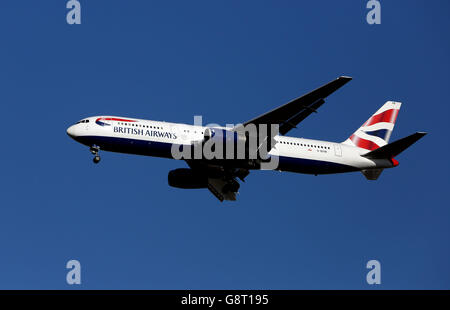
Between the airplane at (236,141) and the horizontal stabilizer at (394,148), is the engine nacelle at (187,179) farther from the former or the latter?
the horizontal stabilizer at (394,148)

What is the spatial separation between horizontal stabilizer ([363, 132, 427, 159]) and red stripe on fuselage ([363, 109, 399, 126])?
172 inches

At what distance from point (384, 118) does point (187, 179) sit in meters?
16.1

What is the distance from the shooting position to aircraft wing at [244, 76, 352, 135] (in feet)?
120

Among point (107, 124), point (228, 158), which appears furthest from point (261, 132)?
point (107, 124)

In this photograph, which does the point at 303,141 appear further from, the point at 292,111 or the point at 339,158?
the point at 292,111

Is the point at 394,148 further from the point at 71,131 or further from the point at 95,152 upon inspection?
the point at 71,131

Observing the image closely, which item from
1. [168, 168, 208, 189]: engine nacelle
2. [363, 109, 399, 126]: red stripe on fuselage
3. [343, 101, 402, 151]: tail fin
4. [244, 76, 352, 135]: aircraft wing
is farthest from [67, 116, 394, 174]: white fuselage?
[363, 109, 399, 126]: red stripe on fuselage

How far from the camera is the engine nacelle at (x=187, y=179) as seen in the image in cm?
4859

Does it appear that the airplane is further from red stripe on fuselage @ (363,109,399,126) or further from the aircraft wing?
red stripe on fuselage @ (363,109,399,126)

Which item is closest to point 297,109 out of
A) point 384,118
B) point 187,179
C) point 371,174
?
point 371,174

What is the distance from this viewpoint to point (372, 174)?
157 ft

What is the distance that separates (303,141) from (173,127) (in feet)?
30.6

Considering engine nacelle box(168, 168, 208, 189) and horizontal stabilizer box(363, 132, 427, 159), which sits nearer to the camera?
horizontal stabilizer box(363, 132, 427, 159)
